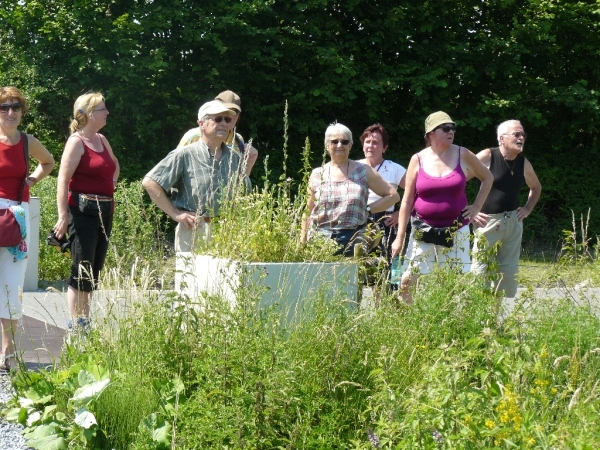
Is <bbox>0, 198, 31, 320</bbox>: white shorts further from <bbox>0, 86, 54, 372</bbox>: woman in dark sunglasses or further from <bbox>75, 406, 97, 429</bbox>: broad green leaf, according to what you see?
<bbox>75, 406, 97, 429</bbox>: broad green leaf

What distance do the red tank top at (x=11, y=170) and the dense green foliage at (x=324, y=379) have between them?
4.16ft

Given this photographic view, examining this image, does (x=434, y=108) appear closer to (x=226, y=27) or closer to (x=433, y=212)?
(x=226, y=27)

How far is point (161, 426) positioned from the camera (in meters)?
4.41

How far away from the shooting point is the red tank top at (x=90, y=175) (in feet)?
22.7

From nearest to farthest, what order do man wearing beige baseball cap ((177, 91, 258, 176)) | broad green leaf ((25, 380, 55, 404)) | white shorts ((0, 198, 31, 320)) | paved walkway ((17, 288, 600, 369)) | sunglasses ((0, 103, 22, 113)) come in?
broad green leaf ((25, 380, 55, 404))
paved walkway ((17, 288, 600, 369))
white shorts ((0, 198, 31, 320))
sunglasses ((0, 103, 22, 113))
man wearing beige baseball cap ((177, 91, 258, 176))

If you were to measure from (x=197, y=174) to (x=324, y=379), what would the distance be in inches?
96.5

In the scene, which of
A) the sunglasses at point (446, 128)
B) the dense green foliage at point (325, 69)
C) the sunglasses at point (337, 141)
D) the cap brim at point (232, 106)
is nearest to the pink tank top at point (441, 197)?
the sunglasses at point (446, 128)

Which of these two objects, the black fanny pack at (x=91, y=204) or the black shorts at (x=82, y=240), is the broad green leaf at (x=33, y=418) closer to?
the black shorts at (x=82, y=240)

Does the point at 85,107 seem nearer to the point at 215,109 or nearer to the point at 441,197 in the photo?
the point at 215,109

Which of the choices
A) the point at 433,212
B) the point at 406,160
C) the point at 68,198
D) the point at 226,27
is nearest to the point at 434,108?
the point at 406,160

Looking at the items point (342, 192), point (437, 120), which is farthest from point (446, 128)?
point (342, 192)

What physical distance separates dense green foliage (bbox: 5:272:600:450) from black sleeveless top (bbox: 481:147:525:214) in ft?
8.89

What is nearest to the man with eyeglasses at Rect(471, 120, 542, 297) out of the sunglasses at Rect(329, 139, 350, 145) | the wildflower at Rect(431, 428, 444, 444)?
the sunglasses at Rect(329, 139, 350, 145)

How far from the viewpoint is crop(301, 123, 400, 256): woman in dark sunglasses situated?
276 inches
